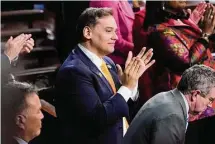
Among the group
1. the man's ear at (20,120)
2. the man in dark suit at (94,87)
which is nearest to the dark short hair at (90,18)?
the man in dark suit at (94,87)

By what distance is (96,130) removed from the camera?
2.47m

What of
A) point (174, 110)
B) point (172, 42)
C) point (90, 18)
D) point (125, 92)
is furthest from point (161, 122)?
point (172, 42)

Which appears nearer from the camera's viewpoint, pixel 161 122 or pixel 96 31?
pixel 161 122

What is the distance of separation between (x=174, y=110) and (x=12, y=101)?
0.78 m

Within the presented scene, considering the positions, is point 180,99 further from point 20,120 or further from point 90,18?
point 20,120

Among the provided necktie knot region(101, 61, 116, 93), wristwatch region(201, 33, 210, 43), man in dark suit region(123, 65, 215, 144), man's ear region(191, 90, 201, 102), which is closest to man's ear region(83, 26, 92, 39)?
necktie knot region(101, 61, 116, 93)

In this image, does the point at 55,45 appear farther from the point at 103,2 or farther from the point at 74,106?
the point at 74,106

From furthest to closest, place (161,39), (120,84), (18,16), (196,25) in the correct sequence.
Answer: (18,16), (196,25), (161,39), (120,84)

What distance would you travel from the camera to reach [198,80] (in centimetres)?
250

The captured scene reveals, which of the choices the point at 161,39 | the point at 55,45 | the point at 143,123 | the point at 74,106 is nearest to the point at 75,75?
the point at 74,106

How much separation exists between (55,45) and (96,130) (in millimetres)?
1414

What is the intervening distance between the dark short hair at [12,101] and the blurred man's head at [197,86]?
0.78 metres

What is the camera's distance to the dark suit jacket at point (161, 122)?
236 centimetres

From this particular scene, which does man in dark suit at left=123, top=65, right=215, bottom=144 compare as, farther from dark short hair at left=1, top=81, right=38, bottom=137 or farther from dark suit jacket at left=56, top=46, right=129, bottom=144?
dark short hair at left=1, top=81, right=38, bottom=137
